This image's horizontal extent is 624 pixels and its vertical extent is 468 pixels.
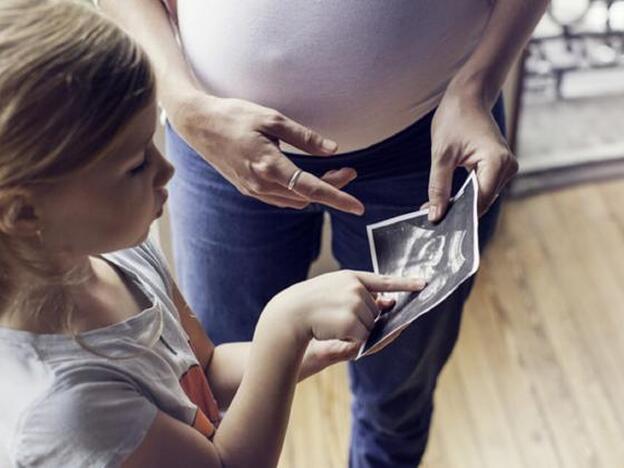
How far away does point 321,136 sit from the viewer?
96cm

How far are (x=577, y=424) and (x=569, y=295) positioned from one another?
0.32 meters

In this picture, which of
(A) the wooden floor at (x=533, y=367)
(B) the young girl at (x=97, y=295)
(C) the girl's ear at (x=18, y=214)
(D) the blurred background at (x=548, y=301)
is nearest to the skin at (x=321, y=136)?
(B) the young girl at (x=97, y=295)

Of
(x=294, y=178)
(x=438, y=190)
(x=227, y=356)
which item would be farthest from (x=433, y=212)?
(x=227, y=356)

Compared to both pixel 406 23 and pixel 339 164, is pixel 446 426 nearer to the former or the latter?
pixel 339 164

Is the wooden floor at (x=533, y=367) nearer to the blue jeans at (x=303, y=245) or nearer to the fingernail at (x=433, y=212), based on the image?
the blue jeans at (x=303, y=245)

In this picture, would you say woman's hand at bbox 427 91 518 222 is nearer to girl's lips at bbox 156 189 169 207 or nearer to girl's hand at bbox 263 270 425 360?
girl's hand at bbox 263 270 425 360

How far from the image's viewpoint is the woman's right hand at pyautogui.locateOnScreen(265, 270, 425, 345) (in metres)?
0.84

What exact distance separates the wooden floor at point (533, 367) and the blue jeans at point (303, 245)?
1.28 ft

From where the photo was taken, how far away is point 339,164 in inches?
39.2

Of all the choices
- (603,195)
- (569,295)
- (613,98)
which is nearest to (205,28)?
(569,295)

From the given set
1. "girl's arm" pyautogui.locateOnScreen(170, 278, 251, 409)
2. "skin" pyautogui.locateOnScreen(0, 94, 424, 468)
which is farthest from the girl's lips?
"girl's arm" pyautogui.locateOnScreen(170, 278, 251, 409)

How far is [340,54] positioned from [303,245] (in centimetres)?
28

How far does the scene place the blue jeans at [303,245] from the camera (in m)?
1.01

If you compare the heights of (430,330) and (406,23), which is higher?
(406,23)
